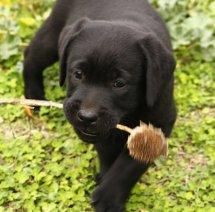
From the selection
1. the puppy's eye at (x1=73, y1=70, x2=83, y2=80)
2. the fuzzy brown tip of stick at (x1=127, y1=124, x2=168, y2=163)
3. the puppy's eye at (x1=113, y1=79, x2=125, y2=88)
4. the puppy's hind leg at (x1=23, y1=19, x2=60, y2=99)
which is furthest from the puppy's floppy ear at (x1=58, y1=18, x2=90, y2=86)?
the puppy's hind leg at (x1=23, y1=19, x2=60, y2=99)

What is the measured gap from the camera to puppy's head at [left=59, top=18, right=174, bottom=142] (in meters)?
3.02

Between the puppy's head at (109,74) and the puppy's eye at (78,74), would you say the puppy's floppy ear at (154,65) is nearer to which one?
the puppy's head at (109,74)

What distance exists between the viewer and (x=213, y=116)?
14.3 ft

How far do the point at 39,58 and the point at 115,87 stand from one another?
136 centimetres

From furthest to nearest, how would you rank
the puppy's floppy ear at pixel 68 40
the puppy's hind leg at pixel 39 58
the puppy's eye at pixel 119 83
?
the puppy's hind leg at pixel 39 58 < the puppy's floppy ear at pixel 68 40 < the puppy's eye at pixel 119 83

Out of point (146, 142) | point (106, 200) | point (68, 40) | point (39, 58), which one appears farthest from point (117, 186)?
point (39, 58)

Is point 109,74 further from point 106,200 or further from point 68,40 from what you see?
point 106,200

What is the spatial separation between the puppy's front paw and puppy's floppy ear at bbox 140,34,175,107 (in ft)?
1.87

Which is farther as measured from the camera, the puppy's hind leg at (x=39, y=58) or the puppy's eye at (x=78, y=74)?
the puppy's hind leg at (x=39, y=58)

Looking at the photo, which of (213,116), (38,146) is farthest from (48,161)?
(213,116)

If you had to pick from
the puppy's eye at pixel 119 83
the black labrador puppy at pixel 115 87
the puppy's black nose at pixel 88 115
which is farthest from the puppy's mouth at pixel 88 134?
the puppy's eye at pixel 119 83

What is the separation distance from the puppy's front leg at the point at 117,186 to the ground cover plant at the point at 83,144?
200 millimetres

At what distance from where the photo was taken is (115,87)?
10.1 feet

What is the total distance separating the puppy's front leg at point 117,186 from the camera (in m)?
3.35
